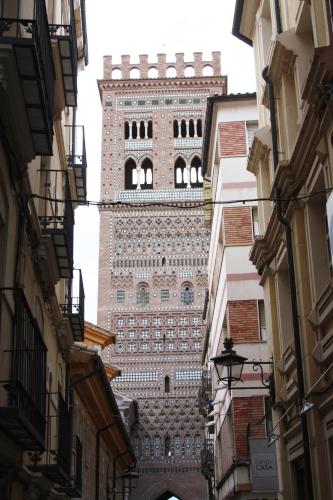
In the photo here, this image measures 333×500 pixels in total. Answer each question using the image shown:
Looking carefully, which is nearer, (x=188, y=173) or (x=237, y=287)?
(x=237, y=287)

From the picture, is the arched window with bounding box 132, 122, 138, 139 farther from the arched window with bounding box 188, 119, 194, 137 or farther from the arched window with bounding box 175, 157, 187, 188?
the arched window with bounding box 188, 119, 194, 137

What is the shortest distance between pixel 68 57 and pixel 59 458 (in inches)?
225

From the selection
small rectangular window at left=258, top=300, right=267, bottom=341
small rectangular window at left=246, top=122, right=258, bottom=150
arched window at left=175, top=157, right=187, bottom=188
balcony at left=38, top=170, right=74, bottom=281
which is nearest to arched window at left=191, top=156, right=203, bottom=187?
arched window at left=175, top=157, right=187, bottom=188

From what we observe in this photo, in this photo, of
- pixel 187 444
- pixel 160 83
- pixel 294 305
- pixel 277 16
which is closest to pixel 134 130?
pixel 160 83

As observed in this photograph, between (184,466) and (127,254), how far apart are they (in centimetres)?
1465

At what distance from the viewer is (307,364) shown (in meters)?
11.0

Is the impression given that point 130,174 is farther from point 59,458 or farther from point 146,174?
point 59,458

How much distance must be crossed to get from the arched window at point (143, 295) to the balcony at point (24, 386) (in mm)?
48095

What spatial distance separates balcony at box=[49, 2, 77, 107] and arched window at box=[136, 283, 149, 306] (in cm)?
4426

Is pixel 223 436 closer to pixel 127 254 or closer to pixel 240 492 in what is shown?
pixel 240 492

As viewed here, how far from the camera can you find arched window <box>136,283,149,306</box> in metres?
58.1

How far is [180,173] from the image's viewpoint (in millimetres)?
62812

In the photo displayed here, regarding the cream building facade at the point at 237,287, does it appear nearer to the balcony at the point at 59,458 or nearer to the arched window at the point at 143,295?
the balcony at the point at 59,458

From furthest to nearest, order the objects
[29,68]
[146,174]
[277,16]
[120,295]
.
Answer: [146,174] → [120,295] → [277,16] → [29,68]
